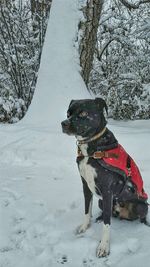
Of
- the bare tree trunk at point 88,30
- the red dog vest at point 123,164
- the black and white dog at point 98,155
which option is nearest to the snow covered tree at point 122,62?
the bare tree trunk at point 88,30

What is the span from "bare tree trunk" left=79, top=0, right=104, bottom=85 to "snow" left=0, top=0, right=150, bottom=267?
16 centimetres

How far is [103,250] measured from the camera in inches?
122

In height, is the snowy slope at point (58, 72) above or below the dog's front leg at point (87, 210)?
above

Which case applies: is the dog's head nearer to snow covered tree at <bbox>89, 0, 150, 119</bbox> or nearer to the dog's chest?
the dog's chest

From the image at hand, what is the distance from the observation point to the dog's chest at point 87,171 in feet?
10.4

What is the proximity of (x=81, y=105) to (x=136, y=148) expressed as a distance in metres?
2.68

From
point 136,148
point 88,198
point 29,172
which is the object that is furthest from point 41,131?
point 88,198

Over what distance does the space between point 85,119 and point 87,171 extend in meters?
0.43

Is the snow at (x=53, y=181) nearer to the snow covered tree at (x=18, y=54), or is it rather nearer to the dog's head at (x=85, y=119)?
the dog's head at (x=85, y=119)

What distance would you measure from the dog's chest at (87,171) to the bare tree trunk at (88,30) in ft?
13.2

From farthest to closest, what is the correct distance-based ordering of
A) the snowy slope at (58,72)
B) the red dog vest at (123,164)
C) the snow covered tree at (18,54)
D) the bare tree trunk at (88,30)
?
the snow covered tree at (18,54)
the bare tree trunk at (88,30)
the snowy slope at (58,72)
the red dog vest at (123,164)

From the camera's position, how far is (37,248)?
3.25 metres

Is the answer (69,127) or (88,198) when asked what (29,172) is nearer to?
(88,198)

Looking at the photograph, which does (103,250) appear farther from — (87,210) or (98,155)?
(98,155)
